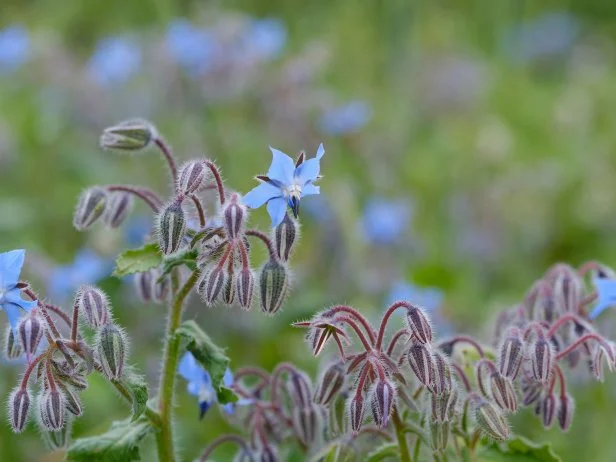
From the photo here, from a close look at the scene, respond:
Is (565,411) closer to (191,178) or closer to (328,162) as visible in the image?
(191,178)

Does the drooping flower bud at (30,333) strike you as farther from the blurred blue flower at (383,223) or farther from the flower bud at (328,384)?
the blurred blue flower at (383,223)

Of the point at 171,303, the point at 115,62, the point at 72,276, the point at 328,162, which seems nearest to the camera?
the point at 171,303

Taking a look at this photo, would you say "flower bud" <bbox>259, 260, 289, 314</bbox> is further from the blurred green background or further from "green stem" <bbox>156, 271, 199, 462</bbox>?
the blurred green background

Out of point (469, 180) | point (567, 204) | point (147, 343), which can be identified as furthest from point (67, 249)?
point (567, 204)

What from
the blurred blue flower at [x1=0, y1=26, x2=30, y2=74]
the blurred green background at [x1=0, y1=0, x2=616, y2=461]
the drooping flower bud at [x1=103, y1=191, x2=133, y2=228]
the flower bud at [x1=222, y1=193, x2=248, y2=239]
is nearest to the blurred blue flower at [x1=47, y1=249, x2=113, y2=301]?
the blurred green background at [x1=0, y1=0, x2=616, y2=461]

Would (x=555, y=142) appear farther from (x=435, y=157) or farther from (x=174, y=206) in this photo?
(x=174, y=206)

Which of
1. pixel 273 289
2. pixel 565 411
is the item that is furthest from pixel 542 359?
pixel 273 289
